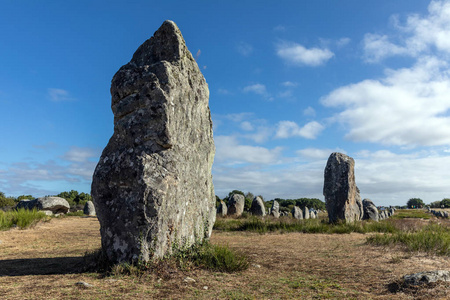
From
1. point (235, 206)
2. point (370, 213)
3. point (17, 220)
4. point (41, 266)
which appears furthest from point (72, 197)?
point (41, 266)

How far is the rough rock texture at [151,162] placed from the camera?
4.93m

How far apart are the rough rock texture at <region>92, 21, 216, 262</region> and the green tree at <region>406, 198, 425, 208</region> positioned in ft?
243

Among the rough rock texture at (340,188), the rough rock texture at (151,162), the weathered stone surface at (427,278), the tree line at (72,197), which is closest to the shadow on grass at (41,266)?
the rough rock texture at (151,162)

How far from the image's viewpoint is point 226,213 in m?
23.3

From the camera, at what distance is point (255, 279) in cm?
501

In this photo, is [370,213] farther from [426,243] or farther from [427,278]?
[427,278]

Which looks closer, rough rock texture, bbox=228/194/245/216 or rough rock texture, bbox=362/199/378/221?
rough rock texture, bbox=228/194/245/216

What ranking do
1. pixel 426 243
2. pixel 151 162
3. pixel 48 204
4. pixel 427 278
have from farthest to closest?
pixel 48 204, pixel 426 243, pixel 151 162, pixel 427 278

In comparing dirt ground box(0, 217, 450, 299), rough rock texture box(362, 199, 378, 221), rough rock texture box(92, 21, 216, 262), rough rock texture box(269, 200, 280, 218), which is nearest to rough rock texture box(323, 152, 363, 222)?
dirt ground box(0, 217, 450, 299)

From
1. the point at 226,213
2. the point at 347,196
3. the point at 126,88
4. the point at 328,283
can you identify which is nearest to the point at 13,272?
the point at 126,88

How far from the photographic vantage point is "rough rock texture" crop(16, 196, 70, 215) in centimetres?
2100

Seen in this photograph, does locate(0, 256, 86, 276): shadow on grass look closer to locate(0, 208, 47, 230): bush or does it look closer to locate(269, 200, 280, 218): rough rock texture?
locate(0, 208, 47, 230): bush

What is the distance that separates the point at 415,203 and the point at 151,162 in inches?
3038

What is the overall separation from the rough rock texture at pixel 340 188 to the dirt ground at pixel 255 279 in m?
7.97
